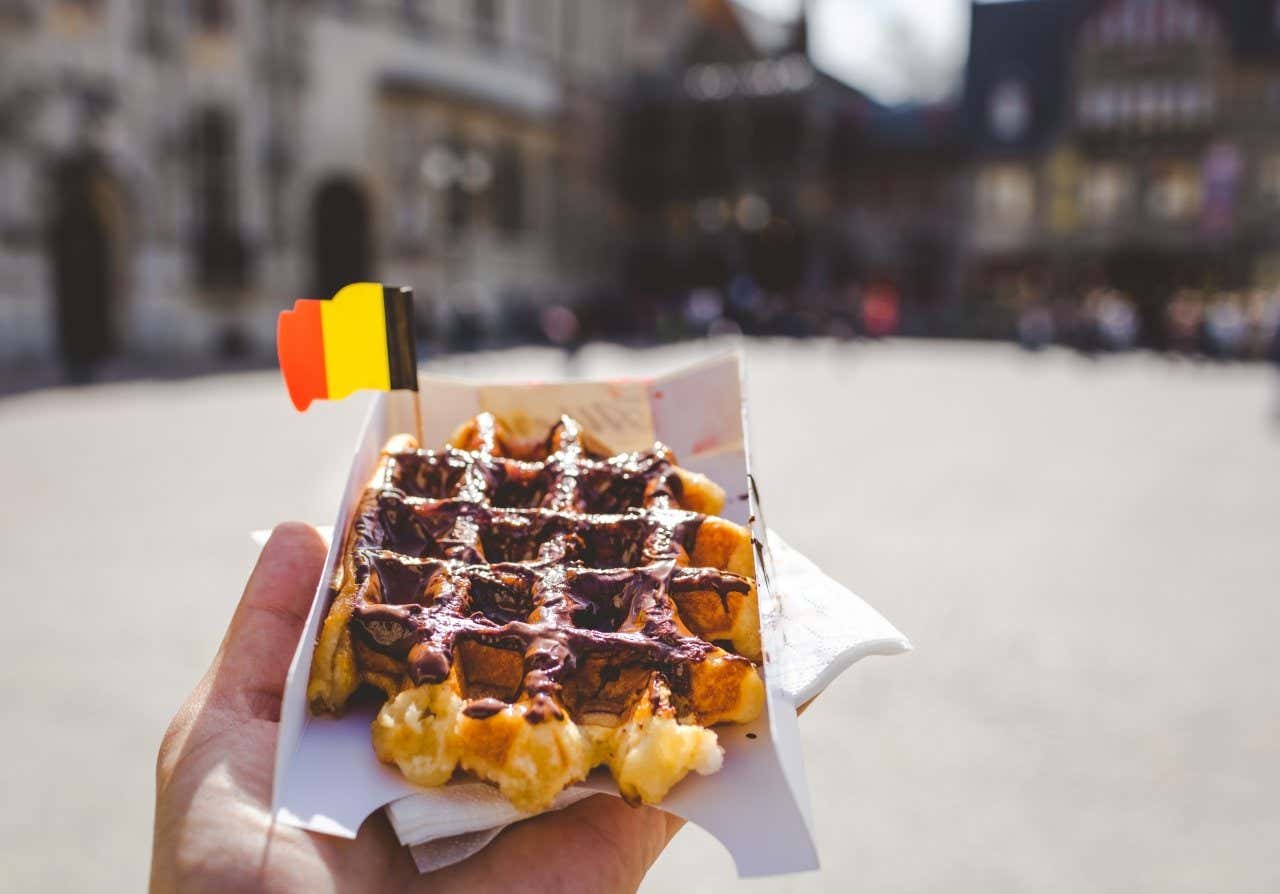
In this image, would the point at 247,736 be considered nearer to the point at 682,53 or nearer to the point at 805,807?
the point at 805,807

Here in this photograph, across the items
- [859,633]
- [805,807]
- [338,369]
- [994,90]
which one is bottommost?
[805,807]

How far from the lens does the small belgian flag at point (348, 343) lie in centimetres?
260

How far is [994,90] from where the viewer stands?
42438 mm

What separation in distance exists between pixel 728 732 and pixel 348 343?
1231mm

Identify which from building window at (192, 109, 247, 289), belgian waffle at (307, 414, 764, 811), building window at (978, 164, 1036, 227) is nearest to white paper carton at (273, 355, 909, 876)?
belgian waffle at (307, 414, 764, 811)

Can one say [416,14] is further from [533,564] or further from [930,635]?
[533,564]

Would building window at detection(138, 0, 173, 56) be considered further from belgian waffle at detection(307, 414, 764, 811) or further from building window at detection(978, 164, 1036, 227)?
building window at detection(978, 164, 1036, 227)

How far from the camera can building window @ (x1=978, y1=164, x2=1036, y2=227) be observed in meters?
41.0

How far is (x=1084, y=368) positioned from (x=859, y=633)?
2722cm

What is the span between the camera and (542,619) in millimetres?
2424

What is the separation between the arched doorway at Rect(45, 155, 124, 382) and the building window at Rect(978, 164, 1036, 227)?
95.9 feet

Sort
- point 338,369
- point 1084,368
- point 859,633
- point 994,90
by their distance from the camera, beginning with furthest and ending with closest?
point 994,90
point 1084,368
point 338,369
point 859,633

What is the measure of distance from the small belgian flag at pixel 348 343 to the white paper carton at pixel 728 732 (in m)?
0.22

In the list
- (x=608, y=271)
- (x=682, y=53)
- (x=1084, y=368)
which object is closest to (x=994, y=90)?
(x=682, y=53)
